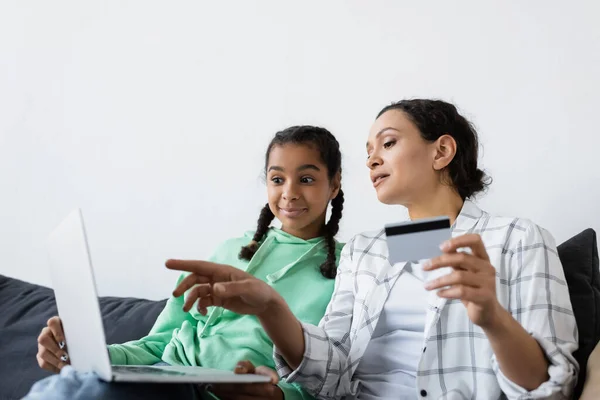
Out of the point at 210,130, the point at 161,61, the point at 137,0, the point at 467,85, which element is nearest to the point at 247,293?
the point at 467,85

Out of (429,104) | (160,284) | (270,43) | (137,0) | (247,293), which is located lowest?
(160,284)

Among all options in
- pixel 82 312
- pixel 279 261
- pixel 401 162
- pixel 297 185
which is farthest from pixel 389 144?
pixel 82 312

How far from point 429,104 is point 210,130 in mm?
805

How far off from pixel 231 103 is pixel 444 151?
31.7 inches

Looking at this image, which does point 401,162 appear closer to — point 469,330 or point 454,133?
point 454,133

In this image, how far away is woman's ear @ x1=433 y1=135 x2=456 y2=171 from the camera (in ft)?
4.26

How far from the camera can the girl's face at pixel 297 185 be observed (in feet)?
4.85

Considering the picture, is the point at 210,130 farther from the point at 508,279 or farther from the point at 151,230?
the point at 508,279

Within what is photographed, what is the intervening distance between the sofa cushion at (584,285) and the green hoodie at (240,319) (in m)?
0.47

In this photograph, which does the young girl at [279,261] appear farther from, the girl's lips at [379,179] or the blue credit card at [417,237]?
the blue credit card at [417,237]

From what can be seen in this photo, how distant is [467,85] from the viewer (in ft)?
5.15

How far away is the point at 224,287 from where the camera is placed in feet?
3.27

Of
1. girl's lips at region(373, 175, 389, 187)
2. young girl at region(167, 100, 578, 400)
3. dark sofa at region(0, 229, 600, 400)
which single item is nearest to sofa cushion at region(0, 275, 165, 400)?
dark sofa at region(0, 229, 600, 400)

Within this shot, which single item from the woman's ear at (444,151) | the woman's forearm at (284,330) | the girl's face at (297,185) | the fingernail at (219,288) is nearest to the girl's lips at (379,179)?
the woman's ear at (444,151)
